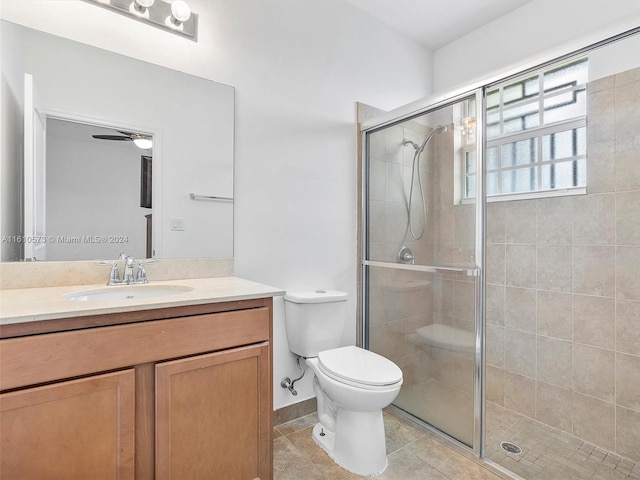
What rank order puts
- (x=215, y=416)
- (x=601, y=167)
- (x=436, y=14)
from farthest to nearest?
(x=436, y=14) < (x=601, y=167) < (x=215, y=416)

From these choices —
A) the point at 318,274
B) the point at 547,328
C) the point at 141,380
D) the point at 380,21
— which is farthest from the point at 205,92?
the point at 547,328

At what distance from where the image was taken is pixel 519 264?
88.7 inches

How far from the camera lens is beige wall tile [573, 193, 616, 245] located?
1861 millimetres

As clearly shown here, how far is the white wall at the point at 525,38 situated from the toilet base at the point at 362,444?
1.70 m

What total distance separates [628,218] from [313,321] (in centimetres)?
173

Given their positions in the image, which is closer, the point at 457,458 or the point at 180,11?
the point at 180,11

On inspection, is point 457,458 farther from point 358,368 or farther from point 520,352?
point 520,352

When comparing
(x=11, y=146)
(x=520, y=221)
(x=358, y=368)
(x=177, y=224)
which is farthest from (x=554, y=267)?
(x=11, y=146)

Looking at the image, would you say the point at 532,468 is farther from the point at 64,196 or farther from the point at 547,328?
the point at 64,196

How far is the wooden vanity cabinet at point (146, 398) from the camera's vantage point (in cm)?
93

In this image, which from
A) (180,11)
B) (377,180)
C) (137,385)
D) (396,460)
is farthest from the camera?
(377,180)

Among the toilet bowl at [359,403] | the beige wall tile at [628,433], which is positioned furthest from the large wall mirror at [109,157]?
the beige wall tile at [628,433]

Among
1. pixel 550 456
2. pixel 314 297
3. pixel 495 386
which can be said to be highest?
pixel 314 297

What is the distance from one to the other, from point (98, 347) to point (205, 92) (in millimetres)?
1295
